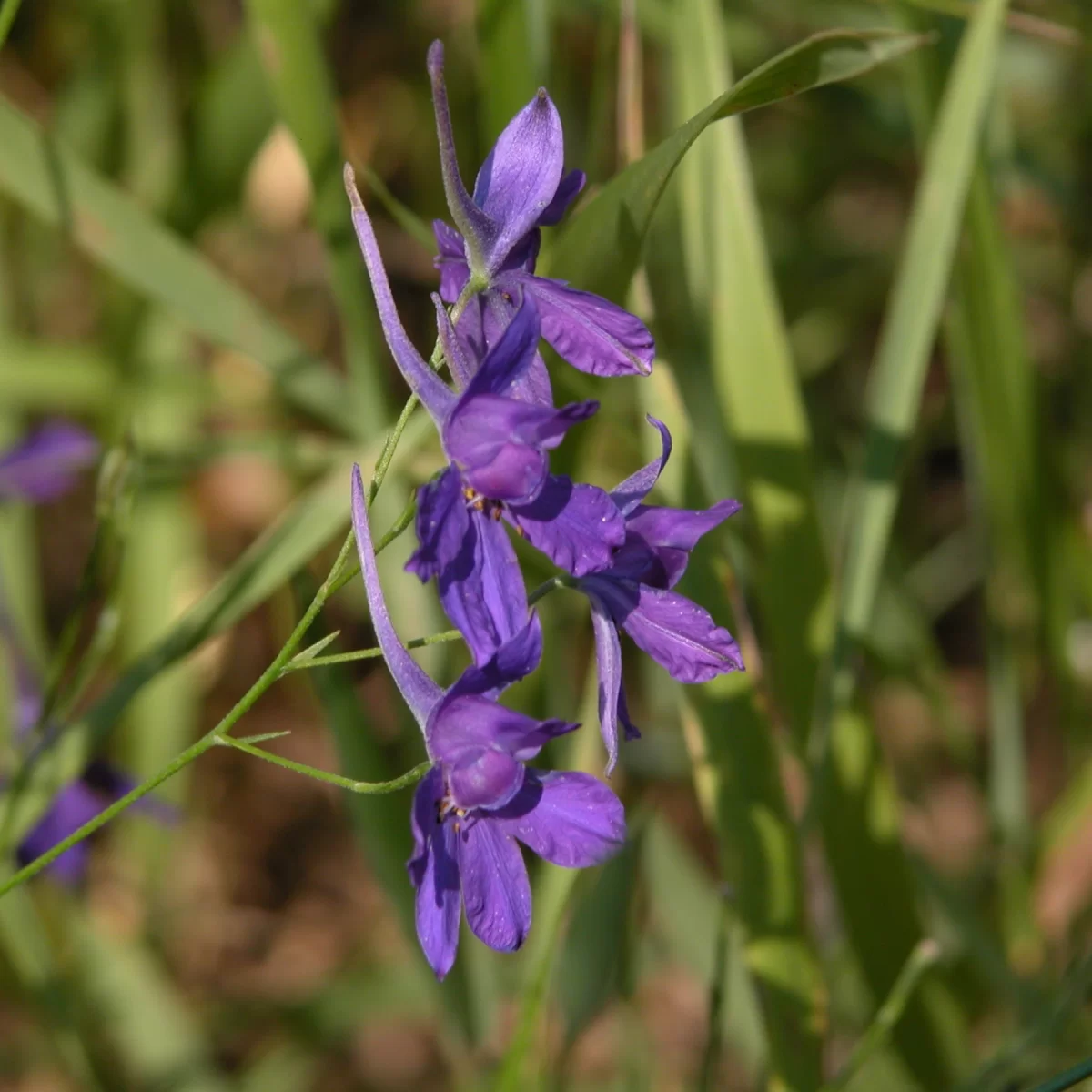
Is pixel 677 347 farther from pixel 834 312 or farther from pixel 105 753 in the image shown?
pixel 105 753

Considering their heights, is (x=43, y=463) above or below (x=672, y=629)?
below

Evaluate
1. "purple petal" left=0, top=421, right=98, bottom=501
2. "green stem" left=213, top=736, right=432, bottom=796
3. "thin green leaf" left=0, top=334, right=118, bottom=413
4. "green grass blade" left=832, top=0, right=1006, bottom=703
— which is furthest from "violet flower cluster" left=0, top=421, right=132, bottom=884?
"green grass blade" left=832, top=0, right=1006, bottom=703

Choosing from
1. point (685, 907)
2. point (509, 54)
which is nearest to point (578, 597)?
point (685, 907)

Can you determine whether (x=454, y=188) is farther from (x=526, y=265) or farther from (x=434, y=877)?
(x=434, y=877)

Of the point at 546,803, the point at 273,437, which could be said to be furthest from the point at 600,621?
the point at 273,437

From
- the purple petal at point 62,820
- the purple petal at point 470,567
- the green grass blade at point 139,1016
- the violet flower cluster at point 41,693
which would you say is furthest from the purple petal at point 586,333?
the green grass blade at point 139,1016

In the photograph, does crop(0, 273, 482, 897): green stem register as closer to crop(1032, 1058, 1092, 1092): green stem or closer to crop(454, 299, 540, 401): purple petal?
crop(454, 299, 540, 401): purple petal

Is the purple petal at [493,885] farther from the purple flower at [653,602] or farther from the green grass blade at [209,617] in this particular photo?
the green grass blade at [209,617]
